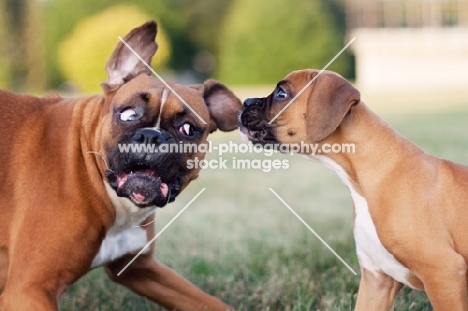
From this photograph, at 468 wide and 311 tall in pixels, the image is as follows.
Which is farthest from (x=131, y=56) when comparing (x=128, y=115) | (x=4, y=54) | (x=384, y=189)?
(x=4, y=54)

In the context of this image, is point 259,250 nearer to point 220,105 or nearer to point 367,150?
point 220,105

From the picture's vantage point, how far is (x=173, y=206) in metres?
6.86

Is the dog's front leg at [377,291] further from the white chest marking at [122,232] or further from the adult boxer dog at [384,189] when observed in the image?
the white chest marking at [122,232]

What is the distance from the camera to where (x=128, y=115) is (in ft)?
11.7

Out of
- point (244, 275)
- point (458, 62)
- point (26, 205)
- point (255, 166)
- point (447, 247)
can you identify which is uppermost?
point (26, 205)

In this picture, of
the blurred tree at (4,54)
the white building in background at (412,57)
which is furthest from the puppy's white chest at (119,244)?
the blurred tree at (4,54)

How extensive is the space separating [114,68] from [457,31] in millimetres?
27049

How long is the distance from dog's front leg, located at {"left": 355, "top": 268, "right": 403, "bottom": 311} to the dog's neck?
17.5 inches

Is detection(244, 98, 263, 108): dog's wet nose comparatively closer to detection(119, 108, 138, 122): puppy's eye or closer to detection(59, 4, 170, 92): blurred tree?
detection(119, 108, 138, 122): puppy's eye

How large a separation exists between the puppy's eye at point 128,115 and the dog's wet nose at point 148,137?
0.16 meters

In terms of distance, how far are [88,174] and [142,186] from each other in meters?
0.31

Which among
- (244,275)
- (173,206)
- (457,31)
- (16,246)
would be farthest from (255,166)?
(457,31)

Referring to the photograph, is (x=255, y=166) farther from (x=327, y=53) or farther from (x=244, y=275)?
(x=327, y=53)

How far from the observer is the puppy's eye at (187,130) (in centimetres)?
365
